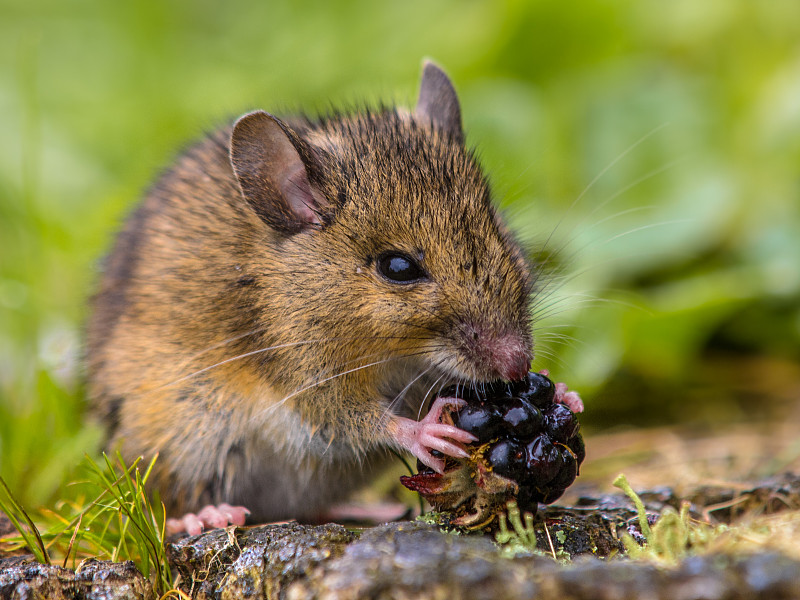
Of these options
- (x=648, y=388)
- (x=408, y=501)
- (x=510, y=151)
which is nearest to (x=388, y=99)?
(x=510, y=151)

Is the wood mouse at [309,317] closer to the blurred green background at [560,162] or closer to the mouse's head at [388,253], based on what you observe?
the mouse's head at [388,253]

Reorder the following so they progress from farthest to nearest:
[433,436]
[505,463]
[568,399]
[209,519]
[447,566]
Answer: [209,519] < [568,399] < [433,436] < [505,463] < [447,566]

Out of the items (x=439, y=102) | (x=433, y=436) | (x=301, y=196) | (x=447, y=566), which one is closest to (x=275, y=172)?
(x=301, y=196)

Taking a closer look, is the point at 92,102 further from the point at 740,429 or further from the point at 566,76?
the point at 740,429

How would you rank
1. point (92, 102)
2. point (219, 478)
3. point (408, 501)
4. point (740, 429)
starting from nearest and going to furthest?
1. point (219, 478)
2. point (408, 501)
3. point (740, 429)
4. point (92, 102)

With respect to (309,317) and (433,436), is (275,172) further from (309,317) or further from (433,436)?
(433,436)

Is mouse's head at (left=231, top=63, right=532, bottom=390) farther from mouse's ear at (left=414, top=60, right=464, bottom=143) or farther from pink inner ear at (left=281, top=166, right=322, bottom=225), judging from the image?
mouse's ear at (left=414, top=60, right=464, bottom=143)

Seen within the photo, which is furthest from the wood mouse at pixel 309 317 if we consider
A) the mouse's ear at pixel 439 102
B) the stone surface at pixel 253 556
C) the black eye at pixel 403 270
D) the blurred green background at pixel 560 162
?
the blurred green background at pixel 560 162
